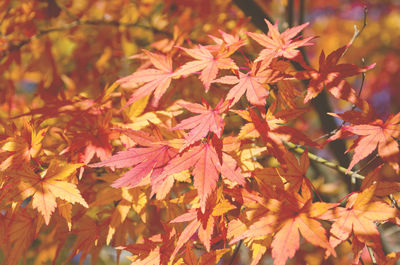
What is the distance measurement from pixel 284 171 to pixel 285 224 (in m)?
0.16

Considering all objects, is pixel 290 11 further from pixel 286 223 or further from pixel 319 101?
pixel 286 223

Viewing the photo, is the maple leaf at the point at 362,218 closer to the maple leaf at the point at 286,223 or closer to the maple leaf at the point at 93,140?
the maple leaf at the point at 286,223

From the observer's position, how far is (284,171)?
858mm

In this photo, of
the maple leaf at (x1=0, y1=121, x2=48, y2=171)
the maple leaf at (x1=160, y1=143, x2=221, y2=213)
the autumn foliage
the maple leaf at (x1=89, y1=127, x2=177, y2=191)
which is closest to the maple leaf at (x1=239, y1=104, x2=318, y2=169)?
the autumn foliage

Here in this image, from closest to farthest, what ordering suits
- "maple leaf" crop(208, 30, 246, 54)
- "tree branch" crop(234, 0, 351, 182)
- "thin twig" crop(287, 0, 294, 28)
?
"maple leaf" crop(208, 30, 246, 54), "tree branch" crop(234, 0, 351, 182), "thin twig" crop(287, 0, 294, 28)

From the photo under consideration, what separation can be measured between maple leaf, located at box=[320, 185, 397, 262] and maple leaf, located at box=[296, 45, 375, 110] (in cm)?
23

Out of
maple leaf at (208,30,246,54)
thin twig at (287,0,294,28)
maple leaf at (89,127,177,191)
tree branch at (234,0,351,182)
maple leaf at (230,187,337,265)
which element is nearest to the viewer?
maple leaf at (230,187,337,265)

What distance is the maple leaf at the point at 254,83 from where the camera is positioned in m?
0.83

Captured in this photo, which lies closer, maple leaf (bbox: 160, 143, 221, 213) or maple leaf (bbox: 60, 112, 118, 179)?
maple leaf (bbox: 160, 143, 221, 213)

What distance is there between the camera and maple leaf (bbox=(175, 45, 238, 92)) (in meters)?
0.90

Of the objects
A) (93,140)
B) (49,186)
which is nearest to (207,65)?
(93,140)

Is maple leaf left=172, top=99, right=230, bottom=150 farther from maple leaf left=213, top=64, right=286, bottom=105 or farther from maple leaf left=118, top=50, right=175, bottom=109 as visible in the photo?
maple leaf left=118, top=50, right=175, bottom=109

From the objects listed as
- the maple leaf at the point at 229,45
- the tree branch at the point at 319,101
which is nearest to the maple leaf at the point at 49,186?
the maple leaf at the point at 229,45

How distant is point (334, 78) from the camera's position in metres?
0.86
